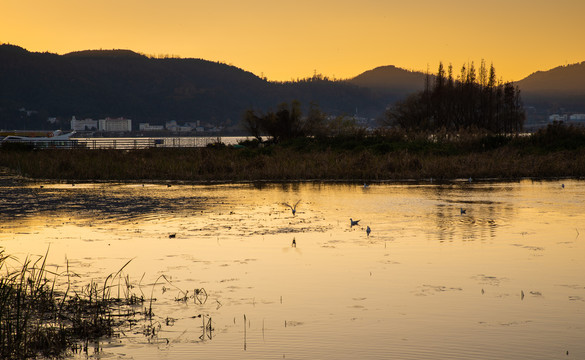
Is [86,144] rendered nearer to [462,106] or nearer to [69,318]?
[462,106]

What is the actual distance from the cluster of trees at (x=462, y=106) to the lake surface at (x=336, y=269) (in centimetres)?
4498

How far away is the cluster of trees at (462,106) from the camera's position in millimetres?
71312

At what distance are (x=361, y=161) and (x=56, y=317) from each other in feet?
107

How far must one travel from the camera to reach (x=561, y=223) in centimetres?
2011

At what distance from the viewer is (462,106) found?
71688mm

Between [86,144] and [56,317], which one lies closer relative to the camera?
[56,317]

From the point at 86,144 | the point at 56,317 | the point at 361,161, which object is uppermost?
the point at 86,144

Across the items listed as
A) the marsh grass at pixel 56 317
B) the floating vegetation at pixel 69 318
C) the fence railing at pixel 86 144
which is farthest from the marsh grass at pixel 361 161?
the marsh grass at pixel 56 317

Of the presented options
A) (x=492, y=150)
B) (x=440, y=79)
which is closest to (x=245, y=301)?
(x=492, y=150)

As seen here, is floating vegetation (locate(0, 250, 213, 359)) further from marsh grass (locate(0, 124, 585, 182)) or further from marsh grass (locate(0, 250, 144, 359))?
marsh grass (locate(0, 124, 585, 182))

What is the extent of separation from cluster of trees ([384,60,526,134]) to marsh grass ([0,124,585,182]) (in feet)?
56.0

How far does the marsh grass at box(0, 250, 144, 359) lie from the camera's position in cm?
894

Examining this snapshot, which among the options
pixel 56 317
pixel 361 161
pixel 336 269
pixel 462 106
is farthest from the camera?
pixel 462 106

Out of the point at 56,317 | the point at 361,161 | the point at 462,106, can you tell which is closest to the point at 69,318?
the point at 56,317
